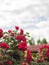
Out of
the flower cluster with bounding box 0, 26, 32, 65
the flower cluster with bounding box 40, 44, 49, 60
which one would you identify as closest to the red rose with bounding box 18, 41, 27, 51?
the flower cluster with bounding box 0, 26, 32, 65

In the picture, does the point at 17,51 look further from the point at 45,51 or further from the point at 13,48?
the point at 45,51

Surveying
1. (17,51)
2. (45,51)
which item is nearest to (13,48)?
(17,51)

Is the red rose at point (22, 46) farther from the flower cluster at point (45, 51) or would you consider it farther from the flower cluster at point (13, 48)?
the flower cluster at point (45, 51)

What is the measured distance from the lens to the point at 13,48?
20.0ft

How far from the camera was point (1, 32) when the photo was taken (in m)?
6.33

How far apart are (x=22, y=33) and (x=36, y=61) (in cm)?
71

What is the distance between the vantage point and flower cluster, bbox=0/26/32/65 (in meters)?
5.84

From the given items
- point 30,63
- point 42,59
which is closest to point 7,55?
point 30,63

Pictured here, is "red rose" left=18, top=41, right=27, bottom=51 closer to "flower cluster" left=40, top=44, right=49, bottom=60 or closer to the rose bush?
the rose bush

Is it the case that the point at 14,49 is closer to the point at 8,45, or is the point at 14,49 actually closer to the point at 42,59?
the point at 8,45

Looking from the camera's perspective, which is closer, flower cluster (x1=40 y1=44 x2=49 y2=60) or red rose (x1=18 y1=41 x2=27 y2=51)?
red rose (x1=18 y1=41 x2=27 y2=51)

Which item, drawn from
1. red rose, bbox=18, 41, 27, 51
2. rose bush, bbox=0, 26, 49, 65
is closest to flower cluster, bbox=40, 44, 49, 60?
rose bush, bbox=0, 26, 49, 65

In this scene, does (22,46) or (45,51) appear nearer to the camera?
(22,46)

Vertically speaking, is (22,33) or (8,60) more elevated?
(22,33)
